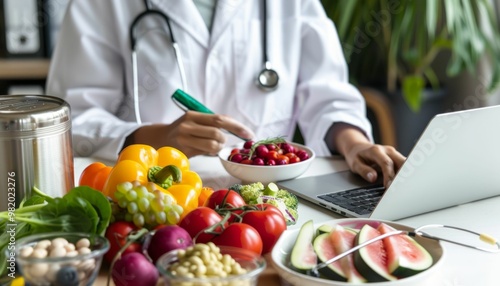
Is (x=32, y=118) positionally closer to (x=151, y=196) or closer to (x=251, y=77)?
(x=151, y=196)

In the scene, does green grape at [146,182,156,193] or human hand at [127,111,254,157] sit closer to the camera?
green grape at [146,182,156,193]

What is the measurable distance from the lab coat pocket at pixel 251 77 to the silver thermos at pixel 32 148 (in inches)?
29.9

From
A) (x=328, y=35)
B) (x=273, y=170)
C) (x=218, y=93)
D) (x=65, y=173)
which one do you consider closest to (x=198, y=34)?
(x=218, y=93)

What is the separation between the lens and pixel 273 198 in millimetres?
1049

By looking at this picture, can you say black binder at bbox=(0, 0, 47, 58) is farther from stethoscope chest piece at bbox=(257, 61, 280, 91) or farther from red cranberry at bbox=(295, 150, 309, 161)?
red cranberry at bbox=(295, 150, 309, 161)

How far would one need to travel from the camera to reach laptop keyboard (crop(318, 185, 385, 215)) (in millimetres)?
1138

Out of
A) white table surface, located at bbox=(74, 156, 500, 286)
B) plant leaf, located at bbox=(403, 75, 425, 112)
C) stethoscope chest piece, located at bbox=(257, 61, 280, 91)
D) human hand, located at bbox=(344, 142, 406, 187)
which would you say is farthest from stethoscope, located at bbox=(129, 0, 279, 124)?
plant leaf, located at bbox=(403, 75, 425, 112)

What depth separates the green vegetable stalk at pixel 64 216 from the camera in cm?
86

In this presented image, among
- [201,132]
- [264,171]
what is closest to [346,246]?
[264,171]

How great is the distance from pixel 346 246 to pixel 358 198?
0.33 meters

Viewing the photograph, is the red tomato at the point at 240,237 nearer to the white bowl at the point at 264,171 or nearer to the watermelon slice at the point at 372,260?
→ the watermelon slice at the point at 372,260

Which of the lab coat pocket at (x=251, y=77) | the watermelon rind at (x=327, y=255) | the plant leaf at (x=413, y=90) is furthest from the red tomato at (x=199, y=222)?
the plant leaf at (x=413, y=90)

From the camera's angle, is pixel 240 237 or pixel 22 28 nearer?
pixel 240 237

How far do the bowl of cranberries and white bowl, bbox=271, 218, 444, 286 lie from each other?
322 millimetres
